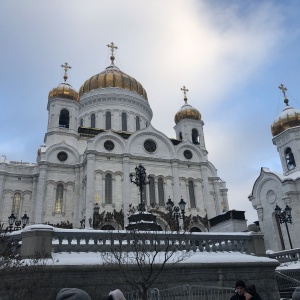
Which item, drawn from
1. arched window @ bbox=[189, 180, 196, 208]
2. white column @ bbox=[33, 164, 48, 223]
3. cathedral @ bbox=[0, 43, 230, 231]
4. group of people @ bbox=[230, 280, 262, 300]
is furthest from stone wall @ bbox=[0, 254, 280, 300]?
arched window @ bbox=[189, 180, 196, 208]

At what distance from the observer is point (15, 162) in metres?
38.8

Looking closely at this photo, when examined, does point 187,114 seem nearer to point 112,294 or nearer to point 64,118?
point 64,118

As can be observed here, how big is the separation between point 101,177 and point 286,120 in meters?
20.3

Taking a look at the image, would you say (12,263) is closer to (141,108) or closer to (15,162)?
(15,162)

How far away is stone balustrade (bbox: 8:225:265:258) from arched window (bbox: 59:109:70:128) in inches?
1230

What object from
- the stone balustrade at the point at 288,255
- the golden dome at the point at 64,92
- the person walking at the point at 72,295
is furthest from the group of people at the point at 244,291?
the golden dome at the point at 64,92

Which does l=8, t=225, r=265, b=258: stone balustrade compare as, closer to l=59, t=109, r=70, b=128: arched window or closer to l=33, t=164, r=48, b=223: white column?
l=33, t=164, r=48, b=223: white column

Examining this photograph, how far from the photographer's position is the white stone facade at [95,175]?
1363 inches

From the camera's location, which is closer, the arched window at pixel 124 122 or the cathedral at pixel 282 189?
the cathedral at pixel 282 189

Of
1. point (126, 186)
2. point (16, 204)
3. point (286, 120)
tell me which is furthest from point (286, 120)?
point (16, 204)

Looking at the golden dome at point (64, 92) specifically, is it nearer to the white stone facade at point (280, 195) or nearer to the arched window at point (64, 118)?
the arched window at point (64, 118)

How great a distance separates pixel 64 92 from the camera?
41594mm

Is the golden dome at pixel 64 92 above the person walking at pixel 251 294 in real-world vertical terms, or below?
above

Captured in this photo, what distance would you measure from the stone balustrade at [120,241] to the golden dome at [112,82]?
129 ft
